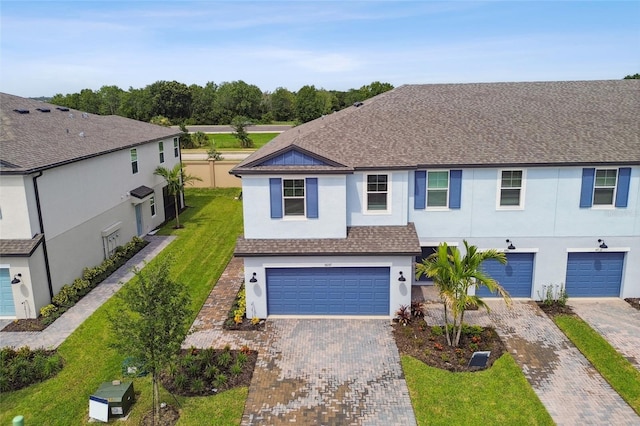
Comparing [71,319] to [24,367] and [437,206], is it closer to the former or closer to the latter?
[24,367]

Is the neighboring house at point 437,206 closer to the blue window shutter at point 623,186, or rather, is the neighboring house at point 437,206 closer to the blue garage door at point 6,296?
the blue window shutter at point 623,186

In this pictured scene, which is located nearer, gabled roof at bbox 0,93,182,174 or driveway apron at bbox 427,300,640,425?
driveway apron at bbox 427,300,640,425

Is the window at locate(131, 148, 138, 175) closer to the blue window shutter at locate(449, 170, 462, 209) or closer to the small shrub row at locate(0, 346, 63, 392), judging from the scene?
the small shrub row at locate(0, 346, 63, 392)

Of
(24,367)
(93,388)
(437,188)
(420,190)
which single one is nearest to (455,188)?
(437,188)

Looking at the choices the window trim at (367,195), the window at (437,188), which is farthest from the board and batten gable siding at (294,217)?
the window at (437,188)

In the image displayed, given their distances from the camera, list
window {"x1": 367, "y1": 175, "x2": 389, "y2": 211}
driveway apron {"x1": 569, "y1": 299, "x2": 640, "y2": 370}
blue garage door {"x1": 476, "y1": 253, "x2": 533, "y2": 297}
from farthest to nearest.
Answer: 1. blue garage door {"x1": 476, "y1": 253, "x2": 533, "y2": 297}
2. window {"x1": 367, "y1": 175, "x2": 389, "y2": 211}
3. driveway apron {"x1": 569, "y1": 299, "x2": 640, "y2": 370}

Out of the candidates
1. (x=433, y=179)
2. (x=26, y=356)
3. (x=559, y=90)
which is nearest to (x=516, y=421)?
(x=433, y=179)

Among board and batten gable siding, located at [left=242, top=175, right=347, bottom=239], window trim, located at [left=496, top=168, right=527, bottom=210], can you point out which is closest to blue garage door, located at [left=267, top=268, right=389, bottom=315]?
board and batten gable siding, located at [left=242, top=175, right=347, bottom=239]
